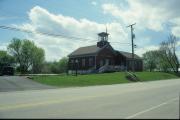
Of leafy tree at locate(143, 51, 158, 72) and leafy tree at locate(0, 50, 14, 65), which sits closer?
leafy tree at locate(0, 50, 14, 65)

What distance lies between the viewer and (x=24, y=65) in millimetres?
114312

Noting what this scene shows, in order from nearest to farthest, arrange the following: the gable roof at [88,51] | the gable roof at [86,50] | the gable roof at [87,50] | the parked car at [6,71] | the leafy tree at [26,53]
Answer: the parked car at [6,71]
the gable roof at [87,50]
the gable roof at [88,51]
the gable roof at [86,50]
the leafy tree at [26,53]

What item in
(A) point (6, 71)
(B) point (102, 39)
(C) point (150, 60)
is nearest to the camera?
(A) point (6, 71)

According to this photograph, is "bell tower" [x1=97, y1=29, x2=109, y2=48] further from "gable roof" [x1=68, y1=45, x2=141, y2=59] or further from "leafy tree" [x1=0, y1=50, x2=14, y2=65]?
"leafy tree" [x1=0, y1=50, x2=14, y2=65]

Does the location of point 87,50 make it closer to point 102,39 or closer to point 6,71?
point 102,39

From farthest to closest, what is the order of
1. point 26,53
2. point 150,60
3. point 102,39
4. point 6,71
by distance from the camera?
point 150,60 < point 26,53 < point 102,39 < point 6,71

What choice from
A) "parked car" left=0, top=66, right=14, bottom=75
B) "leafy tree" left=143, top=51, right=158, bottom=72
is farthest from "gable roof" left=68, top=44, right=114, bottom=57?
"leafy tree" left=143, top=51, right=158, bottom=72

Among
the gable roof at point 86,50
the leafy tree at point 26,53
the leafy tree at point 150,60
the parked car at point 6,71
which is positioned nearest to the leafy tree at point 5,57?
the leafy tree at point 26,53

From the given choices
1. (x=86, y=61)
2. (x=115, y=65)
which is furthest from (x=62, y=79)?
(x=115, y=65)

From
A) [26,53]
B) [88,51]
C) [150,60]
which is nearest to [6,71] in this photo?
[88,51]

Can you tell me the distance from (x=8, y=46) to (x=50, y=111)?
363 ft

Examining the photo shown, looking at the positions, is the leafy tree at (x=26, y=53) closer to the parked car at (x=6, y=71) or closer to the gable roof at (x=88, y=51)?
the gable roof at (x=88, y=51)

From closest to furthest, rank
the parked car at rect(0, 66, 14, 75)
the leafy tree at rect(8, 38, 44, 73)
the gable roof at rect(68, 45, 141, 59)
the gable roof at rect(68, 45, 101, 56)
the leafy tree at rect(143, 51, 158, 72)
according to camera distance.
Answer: the parked car at rect(0, 66, 14, 75)
the gable roof at rect(68, 45, 141, 59)
the gable roof at rect(68, 45, 101, 56)
the leafy tree at rect(8, 38, 44, 73)
the leafy tree at rect(143, 51, 158, 72)

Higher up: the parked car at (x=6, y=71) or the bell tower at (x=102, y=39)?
the bell tower at (x=102, y=39)
